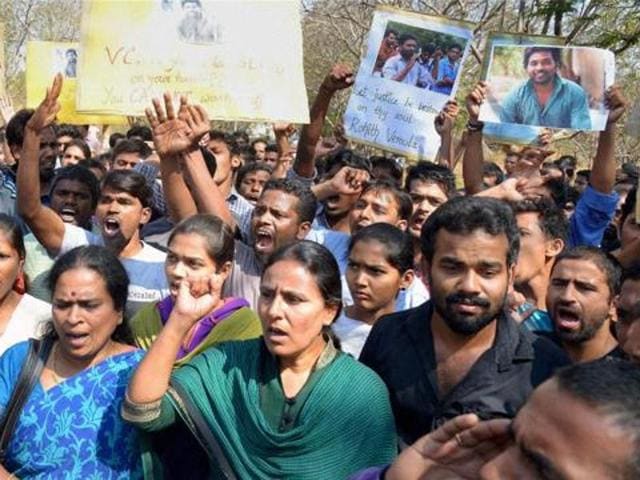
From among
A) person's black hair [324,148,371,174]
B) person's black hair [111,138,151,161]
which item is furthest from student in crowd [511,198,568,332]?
person's black hair [111,138,151,161]

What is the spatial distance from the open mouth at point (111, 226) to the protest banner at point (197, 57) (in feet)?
1.61

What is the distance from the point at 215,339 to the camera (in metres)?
3.12

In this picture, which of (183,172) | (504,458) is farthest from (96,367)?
(504,458)

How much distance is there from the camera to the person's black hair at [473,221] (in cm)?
274

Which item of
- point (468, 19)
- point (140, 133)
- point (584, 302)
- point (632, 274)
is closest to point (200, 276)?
point (584, 302)

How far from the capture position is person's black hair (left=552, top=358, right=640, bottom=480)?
1.47 m

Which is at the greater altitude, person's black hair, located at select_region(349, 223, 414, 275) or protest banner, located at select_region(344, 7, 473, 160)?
protest banner, located at select_region(344, 7, 473, 160)

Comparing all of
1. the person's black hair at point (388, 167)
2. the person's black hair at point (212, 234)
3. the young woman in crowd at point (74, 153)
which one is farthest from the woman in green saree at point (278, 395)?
the young woman in crowd at point (74, 153)

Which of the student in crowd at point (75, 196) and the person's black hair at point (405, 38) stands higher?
the person's black hair at point (405, 38)

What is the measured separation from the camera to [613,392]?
1523 millimetres

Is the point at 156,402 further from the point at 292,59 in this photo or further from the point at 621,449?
the point at 292,59

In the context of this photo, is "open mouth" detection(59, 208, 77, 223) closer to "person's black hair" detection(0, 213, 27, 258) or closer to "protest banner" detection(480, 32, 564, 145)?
"person's black hair" detection(0, 213, 27, 258)

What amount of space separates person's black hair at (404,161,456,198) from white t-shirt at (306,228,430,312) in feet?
1.91

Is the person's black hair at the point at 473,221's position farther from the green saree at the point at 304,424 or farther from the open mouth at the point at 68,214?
the open mouth at the point at 68,214
